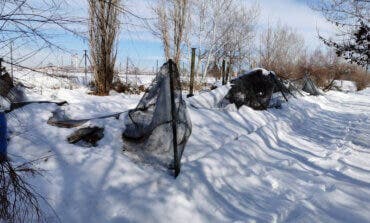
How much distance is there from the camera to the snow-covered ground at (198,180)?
387 centimetres

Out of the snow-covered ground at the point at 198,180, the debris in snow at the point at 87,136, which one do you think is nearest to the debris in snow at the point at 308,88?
the snow-covered ground at the point at 198,180

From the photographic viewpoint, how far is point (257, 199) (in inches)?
181

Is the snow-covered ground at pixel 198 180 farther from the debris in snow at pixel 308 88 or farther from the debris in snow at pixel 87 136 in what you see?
the debris in snow at pixel 308 88

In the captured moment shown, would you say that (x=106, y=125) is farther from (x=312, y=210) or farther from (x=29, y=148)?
(x=312, y=210)

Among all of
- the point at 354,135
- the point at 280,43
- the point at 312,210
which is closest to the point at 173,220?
the point at 312,210

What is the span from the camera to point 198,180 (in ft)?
15.4

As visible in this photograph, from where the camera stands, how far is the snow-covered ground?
387 cm

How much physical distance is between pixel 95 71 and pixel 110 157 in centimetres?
974

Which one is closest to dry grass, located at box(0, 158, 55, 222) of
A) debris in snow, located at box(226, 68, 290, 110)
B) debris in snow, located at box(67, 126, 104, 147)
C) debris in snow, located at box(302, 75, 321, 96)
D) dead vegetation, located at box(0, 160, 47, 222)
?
dead vegetation, located at box(0, 160, 47, 222)

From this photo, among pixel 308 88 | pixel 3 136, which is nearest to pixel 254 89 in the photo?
pixel 3 136

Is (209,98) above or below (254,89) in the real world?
below

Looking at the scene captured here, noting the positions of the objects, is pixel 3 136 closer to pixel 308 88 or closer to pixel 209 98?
pixel 209 98

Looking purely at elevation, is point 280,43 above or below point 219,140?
above

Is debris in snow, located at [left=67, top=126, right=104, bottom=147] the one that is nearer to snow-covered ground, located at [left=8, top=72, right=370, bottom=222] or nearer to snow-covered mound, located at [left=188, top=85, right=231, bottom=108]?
snow-covered ground, located at [left=8, top=72, right=370, bottom=222]
